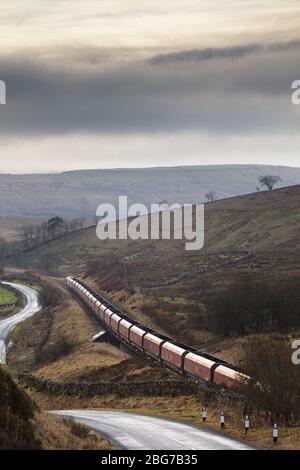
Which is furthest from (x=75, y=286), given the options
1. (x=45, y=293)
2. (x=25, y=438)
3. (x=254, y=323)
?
(x=25, y=438)

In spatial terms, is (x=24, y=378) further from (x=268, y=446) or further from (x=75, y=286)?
(x=75, y=286)

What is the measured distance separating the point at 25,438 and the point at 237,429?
13.0m

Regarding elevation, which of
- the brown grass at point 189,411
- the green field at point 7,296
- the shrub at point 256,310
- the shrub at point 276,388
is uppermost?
the green field at point 7,296

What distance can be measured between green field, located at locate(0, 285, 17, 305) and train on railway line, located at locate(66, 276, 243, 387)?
6273 centimetres

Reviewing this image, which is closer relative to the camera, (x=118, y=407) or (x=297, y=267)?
(x=118, y=407)

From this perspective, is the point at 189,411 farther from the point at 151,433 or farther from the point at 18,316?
the point at 18,316

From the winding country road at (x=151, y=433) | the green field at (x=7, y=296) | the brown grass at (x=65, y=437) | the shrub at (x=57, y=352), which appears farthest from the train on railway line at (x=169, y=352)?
the green field at (x=7, y=296)

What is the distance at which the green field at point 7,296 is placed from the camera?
506 ft

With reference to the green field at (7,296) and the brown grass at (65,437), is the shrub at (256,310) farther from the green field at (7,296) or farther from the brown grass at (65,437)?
the green field at (7,296)

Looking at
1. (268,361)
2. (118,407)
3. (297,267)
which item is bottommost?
(118,407)

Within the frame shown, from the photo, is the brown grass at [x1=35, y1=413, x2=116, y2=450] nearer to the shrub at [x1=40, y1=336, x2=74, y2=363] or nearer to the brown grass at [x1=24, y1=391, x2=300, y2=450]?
the brown grass at [x1=24, y1=391, x2=300, y2=450]

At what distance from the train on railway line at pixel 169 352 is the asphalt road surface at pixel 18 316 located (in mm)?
15841

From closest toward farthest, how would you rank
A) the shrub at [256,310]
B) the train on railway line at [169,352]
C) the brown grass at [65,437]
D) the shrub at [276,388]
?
the brown grass at [65,437]
the shrub at [276,388]
the train on railway line at [169,352]
the shrub at [256,310]

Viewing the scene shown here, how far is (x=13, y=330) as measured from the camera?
114 meters
